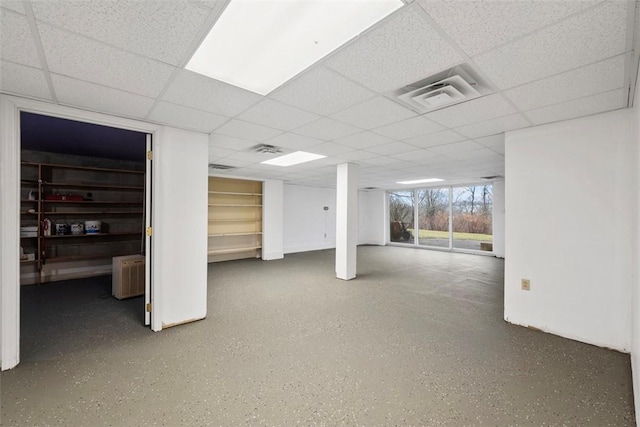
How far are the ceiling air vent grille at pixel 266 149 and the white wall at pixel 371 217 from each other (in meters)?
7.06

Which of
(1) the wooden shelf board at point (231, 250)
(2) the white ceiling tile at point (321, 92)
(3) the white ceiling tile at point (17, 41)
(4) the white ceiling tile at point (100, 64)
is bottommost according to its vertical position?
Result: (1) the wooden shelf board at point (231, 250)

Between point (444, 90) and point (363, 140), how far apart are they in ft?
4.89

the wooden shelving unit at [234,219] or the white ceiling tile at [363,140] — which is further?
the wooden shelving unit at [234,219]

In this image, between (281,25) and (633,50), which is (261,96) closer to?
(281,25)

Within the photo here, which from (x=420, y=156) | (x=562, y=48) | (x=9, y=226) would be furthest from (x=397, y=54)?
(x=9, y=226)

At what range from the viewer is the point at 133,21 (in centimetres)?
138

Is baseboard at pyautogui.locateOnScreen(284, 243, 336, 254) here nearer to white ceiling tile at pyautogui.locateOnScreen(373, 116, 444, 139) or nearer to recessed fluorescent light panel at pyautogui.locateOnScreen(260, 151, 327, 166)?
recessed fluorescent light panel at pyautogui.locateOnScreen(260, 151, 327, 166)

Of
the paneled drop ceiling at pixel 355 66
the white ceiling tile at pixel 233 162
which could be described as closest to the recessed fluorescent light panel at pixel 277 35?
the paneled drop ceiling at pixel 355 66

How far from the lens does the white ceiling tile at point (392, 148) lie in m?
3.71

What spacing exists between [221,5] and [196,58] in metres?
0.57

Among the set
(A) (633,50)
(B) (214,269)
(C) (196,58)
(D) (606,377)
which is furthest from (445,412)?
(B) (214,269)

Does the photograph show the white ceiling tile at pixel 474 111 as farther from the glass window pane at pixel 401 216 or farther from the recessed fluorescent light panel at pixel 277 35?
the glass window pane at pixel 401 216

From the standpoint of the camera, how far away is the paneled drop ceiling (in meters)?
1.32

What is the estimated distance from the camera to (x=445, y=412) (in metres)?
1.76
